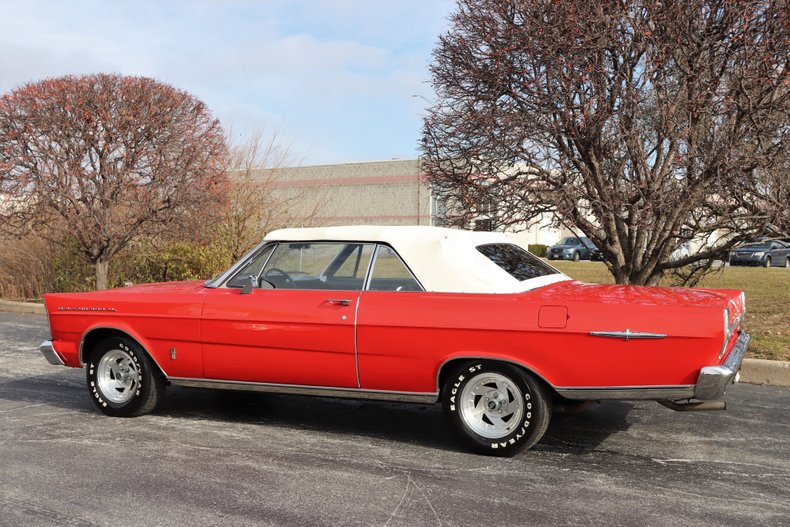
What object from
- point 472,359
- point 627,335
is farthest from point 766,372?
point 472,359

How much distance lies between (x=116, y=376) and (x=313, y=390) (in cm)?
192

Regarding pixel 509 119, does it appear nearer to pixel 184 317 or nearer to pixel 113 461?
pixel 184 317

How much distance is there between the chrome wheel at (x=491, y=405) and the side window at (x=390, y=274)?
0.80 meters

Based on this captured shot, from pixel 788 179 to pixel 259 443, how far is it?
19.7 ft

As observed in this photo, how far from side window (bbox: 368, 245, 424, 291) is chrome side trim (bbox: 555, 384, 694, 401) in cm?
129

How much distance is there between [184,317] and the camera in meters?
6.08

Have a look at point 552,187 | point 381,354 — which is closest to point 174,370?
point 381,354

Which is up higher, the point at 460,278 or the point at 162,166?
the point at 162,166

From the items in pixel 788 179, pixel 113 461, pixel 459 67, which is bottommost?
pixel 113 461

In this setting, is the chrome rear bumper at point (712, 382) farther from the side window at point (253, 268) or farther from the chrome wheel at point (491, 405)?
the side window at point (253, 268)

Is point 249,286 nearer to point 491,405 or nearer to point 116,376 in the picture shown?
point 116,376

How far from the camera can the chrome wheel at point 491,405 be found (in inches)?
204

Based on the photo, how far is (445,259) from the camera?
5.53 meters

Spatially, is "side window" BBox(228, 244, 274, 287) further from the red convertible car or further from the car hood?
the car hood
